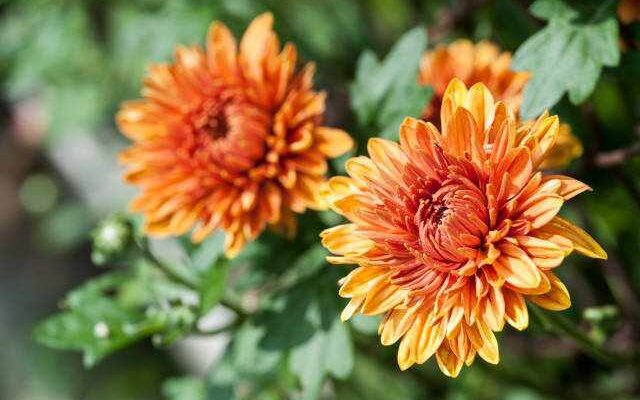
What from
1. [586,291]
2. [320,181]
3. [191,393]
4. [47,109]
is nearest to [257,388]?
[191,393]

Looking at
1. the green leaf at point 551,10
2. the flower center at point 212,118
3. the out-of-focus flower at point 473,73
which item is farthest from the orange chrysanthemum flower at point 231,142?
the green leaf at point 551,10

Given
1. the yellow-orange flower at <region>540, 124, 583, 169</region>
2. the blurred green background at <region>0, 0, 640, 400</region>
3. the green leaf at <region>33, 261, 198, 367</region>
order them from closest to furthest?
the yellow-orange flower at <region>540, 124, 583, 169</region> < the green leaf at <region>33, 261, 198, 367</region> < the blurred green background at <region>0, 0, 640, 400</region>

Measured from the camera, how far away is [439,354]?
1203 millimetres

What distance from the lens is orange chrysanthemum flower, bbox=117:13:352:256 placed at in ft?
4.98

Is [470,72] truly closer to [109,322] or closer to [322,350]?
[322,350]

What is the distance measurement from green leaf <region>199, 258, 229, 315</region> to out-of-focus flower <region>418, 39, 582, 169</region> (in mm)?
485

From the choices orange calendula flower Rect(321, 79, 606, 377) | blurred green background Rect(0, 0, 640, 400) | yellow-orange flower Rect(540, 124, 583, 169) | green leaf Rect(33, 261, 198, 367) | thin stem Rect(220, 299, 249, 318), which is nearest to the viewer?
orange calendula flower Rect(321, 79, 606, 377)

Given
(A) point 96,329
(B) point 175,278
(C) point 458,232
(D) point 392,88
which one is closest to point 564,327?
(C) point 458,232

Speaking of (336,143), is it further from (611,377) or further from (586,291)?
(611,377)

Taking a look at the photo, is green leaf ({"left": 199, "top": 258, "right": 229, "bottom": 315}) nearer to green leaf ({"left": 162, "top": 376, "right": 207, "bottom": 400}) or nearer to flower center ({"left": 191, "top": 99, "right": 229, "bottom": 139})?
flower center ({"left": 191, "top": 99, "right": 229, "bottom": 139})

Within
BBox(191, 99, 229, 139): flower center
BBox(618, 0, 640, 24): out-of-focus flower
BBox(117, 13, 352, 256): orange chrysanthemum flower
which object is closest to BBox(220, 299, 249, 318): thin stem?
BBox(117, 13, 352, 256): orange chrysanthemum flower

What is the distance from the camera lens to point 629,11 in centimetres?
155

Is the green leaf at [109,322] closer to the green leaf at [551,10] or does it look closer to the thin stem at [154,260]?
the thin stem at [154,260]

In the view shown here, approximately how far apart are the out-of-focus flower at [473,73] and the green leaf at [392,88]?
58mm
